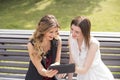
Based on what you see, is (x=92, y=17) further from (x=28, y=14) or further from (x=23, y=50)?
(x=23, y=50)

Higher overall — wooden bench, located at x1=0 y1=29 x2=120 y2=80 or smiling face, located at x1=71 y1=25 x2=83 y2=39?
smiling face, located at x1=71 y1=25 x2=83 y2=39

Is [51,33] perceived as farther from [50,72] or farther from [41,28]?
[50,72]

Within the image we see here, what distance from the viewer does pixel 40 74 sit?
429 cm

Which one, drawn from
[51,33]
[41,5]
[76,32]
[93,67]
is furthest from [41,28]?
[41,5]

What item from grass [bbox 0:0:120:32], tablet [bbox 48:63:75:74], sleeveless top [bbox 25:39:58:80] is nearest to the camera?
tablet [bbox 48:63:75:74]

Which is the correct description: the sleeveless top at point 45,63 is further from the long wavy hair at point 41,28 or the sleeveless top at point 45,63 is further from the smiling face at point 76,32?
the smiling face at point 76,32

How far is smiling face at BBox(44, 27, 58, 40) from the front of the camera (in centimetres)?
414

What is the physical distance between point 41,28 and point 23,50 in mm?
1026

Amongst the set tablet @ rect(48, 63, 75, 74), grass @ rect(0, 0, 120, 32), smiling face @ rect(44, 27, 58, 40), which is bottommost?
grass @ rect(0, 0, 120, 32)

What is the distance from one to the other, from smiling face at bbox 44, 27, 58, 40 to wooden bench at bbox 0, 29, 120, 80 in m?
0.47

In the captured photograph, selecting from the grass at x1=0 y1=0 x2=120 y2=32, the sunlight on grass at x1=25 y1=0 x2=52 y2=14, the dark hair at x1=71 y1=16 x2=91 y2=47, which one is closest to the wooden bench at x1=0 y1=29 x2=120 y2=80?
the dark hair at x1=71 y1=16 x2=91 y2=47

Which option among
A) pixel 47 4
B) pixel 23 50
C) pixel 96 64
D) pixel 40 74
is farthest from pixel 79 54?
pixel 47 4

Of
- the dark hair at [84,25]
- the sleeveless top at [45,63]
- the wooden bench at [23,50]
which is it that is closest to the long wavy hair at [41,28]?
the sleeveless top at [45,63]

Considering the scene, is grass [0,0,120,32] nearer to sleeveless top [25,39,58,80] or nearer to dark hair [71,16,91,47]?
sleeveless top [25,39,58,80]
